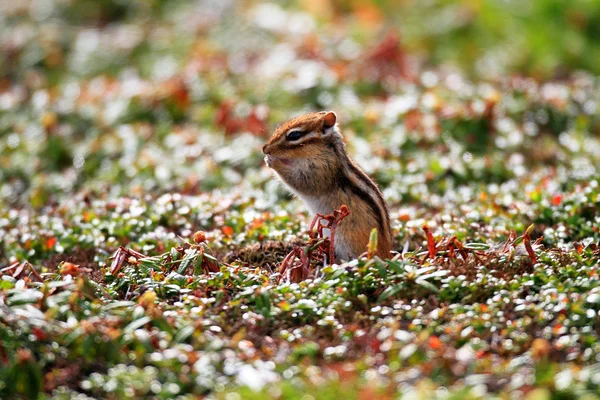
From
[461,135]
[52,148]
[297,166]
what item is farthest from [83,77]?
[297,166]

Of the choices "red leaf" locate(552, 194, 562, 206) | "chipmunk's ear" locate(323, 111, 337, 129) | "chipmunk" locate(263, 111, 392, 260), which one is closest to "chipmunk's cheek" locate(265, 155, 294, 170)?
"chipmunk" locate(263, 111, 392, 260)

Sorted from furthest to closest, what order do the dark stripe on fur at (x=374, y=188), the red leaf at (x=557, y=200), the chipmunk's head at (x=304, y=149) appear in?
the red leaf at (x=557, y=200), the chipmunk's head at (x=304, y=149), the dark stripe on fur at (x=374, y=188)

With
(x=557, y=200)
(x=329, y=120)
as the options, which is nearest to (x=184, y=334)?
(x=329, y=120)

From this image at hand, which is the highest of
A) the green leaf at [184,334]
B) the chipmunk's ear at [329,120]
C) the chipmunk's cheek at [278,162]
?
the chipmunk's ear at [329,120]

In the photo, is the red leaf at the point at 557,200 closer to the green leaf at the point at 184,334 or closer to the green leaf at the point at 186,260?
the green leaf at the point at 186,260

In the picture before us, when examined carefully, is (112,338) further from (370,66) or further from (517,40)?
(517,40)

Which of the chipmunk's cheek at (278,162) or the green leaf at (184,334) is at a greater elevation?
the chipmunk's cheek at (278,162)

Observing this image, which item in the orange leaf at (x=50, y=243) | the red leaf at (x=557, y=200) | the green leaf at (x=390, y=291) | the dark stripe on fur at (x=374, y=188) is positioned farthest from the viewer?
the red leaf at (x=557, y=200)

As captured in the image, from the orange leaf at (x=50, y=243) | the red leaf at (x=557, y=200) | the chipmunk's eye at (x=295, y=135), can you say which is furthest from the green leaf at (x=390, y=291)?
the orange leaf at (x=50, y=243)
